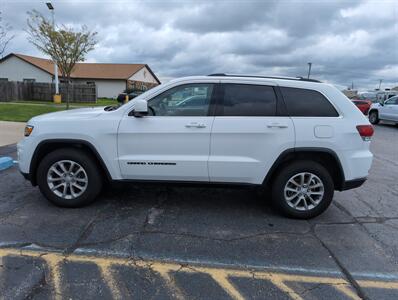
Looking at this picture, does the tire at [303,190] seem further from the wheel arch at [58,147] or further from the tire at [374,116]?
the tire at [374,116]

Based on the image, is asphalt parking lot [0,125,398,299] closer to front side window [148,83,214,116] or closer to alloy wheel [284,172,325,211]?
alloy wheel [284,172,325,211]

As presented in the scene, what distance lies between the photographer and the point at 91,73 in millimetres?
45938

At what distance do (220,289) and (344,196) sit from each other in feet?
11.2

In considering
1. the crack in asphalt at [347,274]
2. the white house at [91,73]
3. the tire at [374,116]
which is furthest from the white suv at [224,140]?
the white house at [91,73]

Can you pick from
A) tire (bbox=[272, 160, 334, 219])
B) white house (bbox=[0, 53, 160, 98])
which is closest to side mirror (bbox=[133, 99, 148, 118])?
tire (bbox=[272, 160, 334, 219])

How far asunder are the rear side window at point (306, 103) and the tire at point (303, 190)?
24.7 inches

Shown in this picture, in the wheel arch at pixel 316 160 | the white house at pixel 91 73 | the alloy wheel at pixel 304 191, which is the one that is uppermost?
the white house at pixel 91 73

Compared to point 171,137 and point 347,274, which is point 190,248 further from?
point 347,274

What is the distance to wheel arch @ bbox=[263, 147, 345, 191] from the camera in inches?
161

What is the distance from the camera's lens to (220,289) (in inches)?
111

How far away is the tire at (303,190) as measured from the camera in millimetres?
4184

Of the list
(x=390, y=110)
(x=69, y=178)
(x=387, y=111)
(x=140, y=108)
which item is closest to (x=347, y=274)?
(x=140, y=108)

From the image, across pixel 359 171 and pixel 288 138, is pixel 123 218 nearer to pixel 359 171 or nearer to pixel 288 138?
pixel 288 138

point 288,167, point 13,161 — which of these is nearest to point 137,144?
point 288,167
